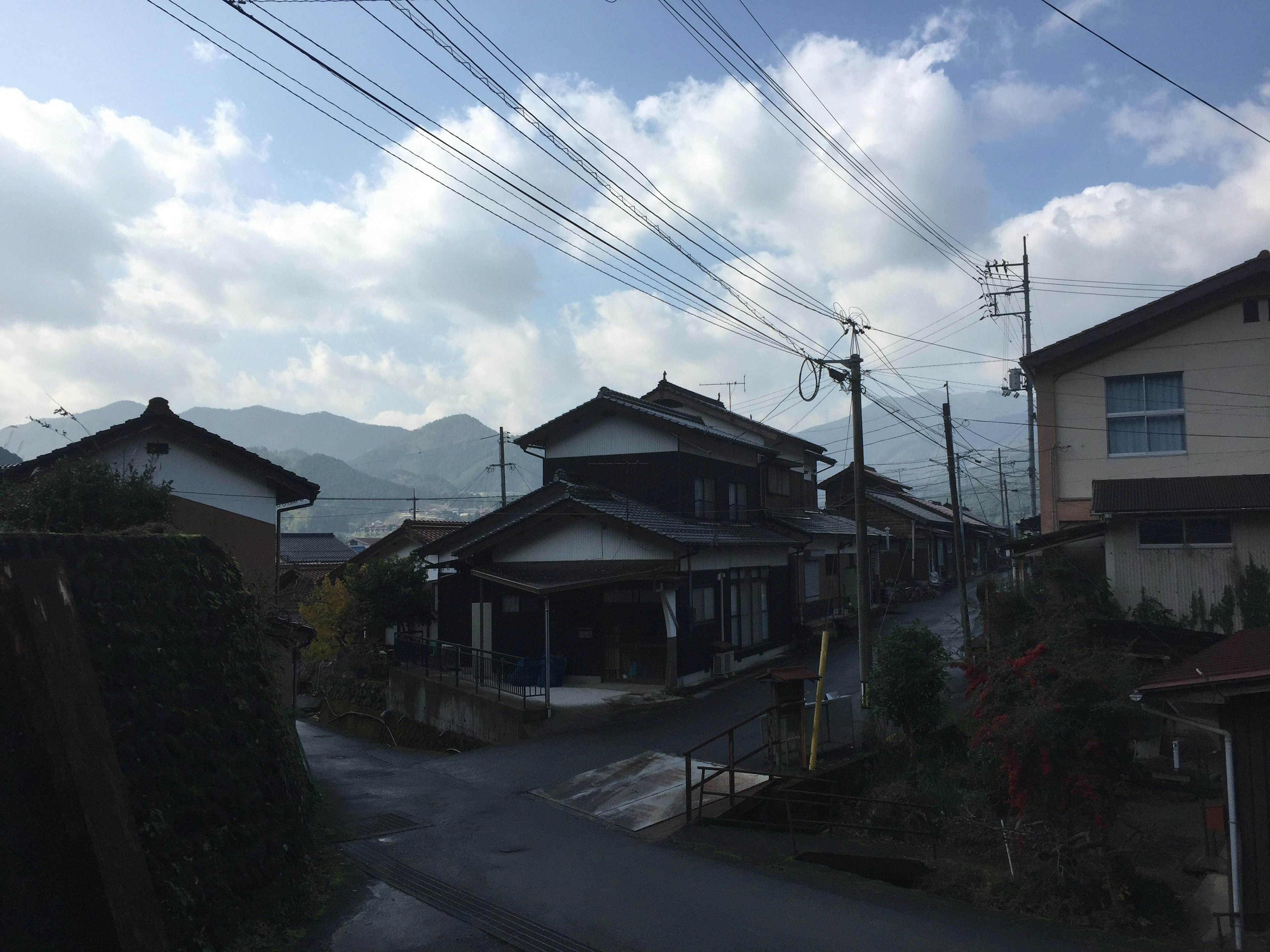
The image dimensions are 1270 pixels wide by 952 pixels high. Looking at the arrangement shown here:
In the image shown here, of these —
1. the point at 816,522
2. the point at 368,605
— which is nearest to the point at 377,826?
the point at 368,605

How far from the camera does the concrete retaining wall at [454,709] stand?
1898cm

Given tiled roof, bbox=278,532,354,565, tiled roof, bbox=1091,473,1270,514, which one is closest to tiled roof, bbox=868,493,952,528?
tiled roof, bbox=1091,473,1270,514

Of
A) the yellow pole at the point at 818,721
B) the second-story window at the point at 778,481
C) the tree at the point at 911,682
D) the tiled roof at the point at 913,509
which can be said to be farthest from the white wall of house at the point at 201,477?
the tiled roof at the point at 913,509

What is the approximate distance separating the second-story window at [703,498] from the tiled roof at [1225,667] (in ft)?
55.9

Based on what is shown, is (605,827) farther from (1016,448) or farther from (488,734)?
(1016,448)

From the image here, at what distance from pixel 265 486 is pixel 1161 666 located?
18.8 meters

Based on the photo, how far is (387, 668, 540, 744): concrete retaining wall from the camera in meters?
19.0

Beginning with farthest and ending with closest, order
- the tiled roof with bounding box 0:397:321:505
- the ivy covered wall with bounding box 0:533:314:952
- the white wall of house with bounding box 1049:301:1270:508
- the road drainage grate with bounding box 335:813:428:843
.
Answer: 1. the white wall of house with bounding box 1049:301:1270:508
2. the tiled roof with bounding box 0:397:321:505
3. the road drainage grate with bounding box 335:813:428:843
4. the ivy covered wall with bounding box 0:533:314:952

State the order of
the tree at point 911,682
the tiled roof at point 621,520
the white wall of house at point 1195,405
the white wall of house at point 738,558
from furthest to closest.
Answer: the white wall of house at point 738,558
the tiled roof at point 621,520
the white wall of house at point 1195,405
the tree at point 911,682

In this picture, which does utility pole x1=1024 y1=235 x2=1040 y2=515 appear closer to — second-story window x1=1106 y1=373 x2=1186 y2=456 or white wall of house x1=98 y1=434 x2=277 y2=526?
second-story window x1=1106 y1=373 x2=1186 y2=456

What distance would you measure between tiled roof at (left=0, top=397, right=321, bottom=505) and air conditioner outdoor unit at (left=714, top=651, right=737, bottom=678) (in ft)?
38.5

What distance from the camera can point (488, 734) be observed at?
64.5 feet

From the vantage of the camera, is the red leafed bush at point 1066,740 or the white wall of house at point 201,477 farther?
the white wall of house at point 201,477

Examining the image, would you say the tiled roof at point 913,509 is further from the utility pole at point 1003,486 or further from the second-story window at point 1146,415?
the second-story window at point 1146,415
